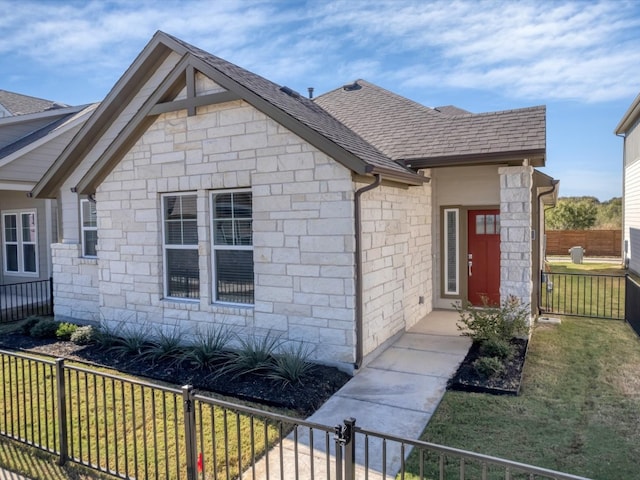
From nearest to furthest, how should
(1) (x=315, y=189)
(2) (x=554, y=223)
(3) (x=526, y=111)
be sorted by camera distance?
(1) (x=315, y=189), (3) (x=526, y=111), (2) (x=554, y=223)

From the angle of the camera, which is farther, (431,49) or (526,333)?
(431,49)

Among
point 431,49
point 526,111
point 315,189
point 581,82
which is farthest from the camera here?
point 581,82

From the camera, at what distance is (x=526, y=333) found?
791 centimetres

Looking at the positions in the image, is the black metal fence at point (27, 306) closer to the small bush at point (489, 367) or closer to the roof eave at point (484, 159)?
the roof eave at point (484, 159)

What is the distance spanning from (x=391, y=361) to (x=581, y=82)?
14490 millimetres

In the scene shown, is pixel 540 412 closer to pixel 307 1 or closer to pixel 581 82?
pixel 307 1

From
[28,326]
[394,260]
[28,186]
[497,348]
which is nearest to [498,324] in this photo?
[497,348]

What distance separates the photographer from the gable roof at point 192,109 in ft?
21.9

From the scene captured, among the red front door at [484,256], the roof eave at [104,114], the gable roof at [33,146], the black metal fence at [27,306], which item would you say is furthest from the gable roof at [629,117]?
the black metal fence at [27,306]

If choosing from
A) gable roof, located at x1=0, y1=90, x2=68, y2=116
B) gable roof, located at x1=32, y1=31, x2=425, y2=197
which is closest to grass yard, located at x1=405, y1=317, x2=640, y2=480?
gable roof, located at x1=32, y1=31, x2=425, y2=197

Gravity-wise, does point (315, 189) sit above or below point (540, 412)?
above

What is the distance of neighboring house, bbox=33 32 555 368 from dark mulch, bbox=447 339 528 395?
4.49 ft

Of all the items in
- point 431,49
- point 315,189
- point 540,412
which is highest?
point 431,49

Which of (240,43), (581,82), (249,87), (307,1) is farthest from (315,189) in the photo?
(581,82)
